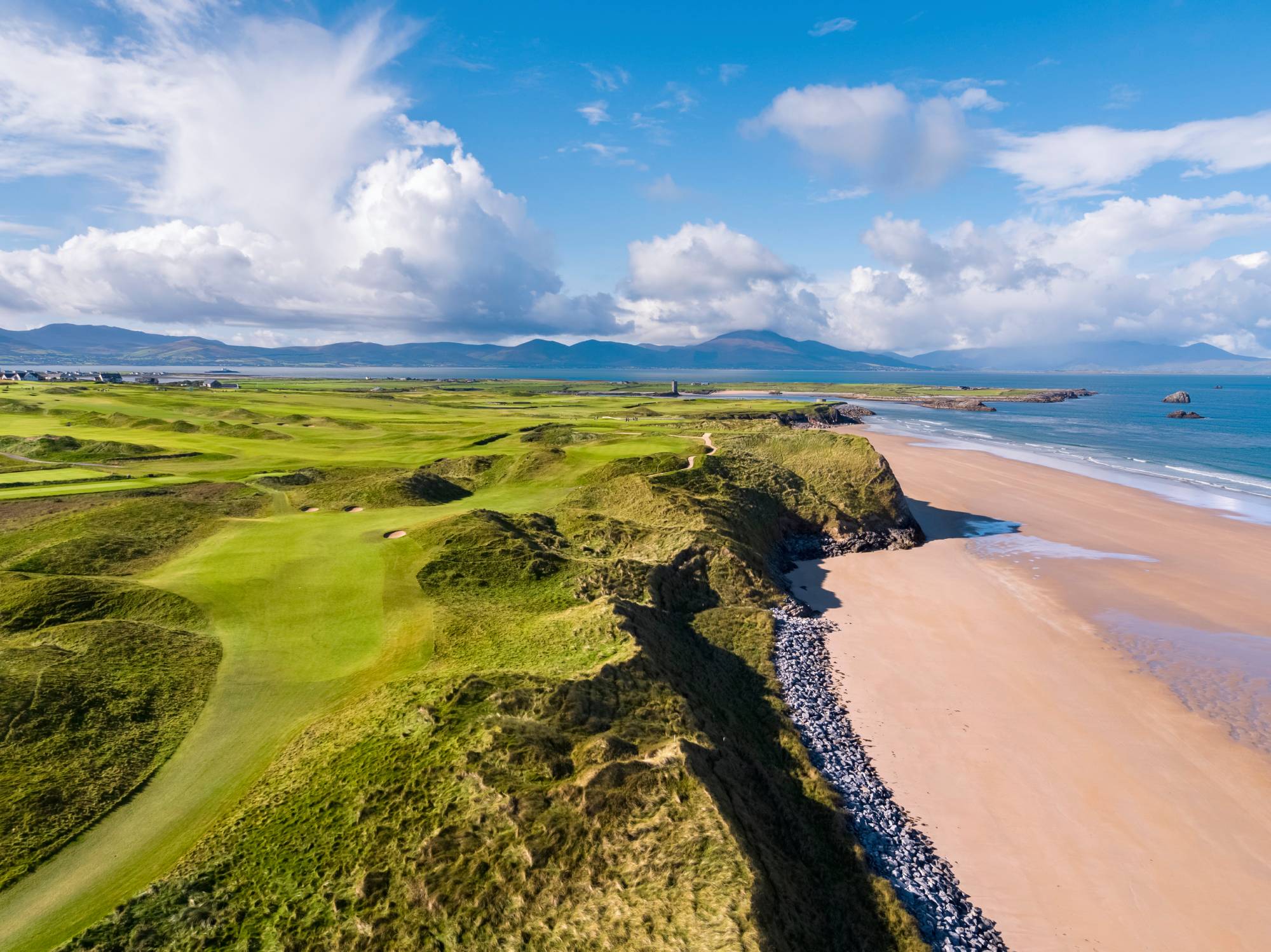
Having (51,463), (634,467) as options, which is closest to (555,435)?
(634,467)

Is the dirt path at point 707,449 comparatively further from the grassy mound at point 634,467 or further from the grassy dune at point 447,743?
the grassy dune at point 447,743

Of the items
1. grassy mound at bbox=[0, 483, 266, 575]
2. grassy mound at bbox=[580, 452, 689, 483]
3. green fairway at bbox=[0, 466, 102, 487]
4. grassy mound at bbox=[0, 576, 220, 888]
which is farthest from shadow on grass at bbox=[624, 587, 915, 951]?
green fairway at bbox=[0, 466, 102, 487]

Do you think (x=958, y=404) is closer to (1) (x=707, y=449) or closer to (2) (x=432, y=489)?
(1) (x=707, y=449)

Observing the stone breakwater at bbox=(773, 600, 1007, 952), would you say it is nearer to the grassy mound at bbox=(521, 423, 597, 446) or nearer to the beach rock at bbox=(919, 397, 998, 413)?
the grassy mound at bbox=(521, 423, 597, 446)

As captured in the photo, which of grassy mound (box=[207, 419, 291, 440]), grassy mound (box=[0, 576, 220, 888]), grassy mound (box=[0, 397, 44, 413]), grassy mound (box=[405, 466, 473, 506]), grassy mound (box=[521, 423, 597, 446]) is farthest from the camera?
grassy mound (box=[0, 397, 44, 413])

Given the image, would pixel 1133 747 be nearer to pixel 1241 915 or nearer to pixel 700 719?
pixel 1241 915

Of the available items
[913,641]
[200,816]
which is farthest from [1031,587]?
[200,816]
